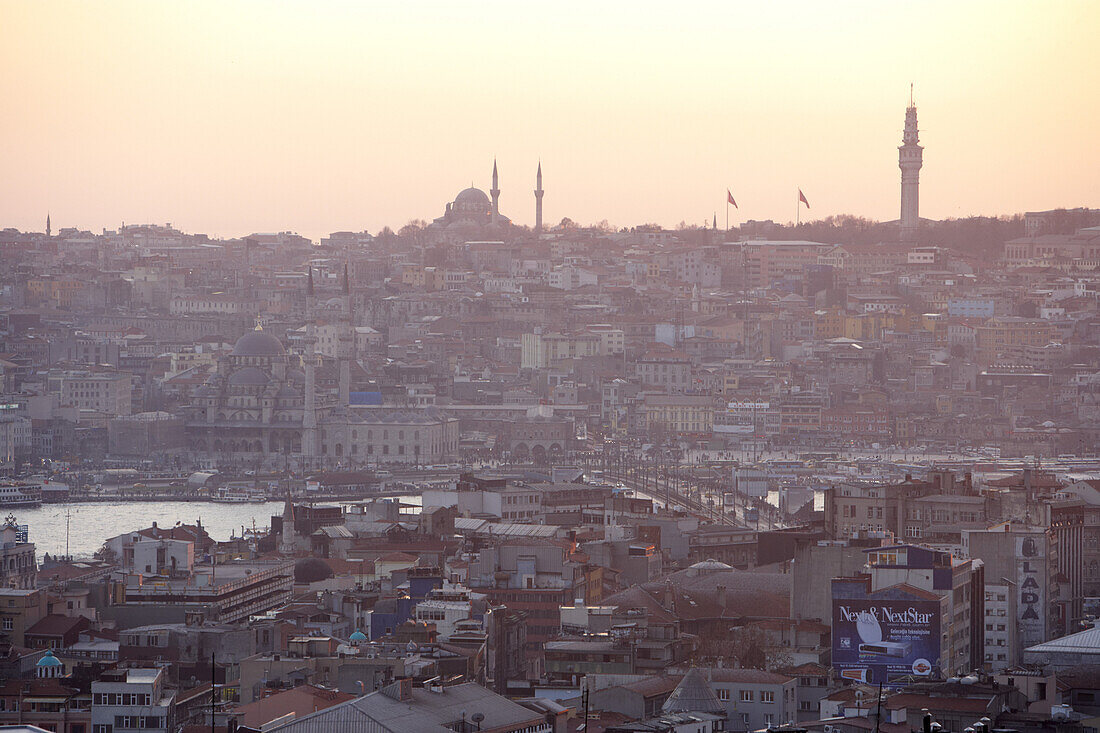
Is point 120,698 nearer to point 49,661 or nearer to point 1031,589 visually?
point 49,661

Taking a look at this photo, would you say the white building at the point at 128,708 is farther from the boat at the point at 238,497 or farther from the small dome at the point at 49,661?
the boat at the point at 238,497

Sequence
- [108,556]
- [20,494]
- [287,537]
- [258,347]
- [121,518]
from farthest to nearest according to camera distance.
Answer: [258,347] → [20,494] → [121,518] → [108,556] → [287,537]

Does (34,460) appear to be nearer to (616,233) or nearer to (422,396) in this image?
(422,396)

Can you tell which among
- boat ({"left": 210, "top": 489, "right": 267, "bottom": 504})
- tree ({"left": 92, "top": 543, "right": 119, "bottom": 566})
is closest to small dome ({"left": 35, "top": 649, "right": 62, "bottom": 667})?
tree ({"left": 92, "top": 543, "right": 119, "bottom": 566})

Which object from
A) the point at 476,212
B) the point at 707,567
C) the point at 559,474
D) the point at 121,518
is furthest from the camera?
the point at 476,212

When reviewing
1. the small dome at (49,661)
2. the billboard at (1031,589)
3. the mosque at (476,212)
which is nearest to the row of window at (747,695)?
the small dome at (49,661)

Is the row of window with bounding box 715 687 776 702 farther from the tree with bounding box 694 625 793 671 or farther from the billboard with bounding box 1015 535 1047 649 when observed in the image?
the billboard with bounding box 1015 535 1047 649

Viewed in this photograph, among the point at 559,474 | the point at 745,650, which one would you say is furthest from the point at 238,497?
the point at 745,650
